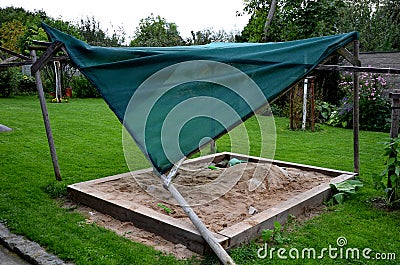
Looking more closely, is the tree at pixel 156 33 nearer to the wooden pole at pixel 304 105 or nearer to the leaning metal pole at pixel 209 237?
the wooden pole at pixel 304 105

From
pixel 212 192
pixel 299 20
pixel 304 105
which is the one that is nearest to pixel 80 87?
pixel 299 20

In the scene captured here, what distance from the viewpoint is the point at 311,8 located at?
10.2 m

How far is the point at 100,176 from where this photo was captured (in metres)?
4.92

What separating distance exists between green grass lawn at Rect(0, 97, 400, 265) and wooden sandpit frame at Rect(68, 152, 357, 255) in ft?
0.41

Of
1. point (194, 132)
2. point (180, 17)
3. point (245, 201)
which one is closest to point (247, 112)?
point (194, 132)

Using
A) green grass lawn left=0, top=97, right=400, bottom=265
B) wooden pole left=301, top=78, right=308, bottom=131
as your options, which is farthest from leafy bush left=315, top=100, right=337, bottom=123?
wooden pole left=301, top=78, right=308, bottom=131

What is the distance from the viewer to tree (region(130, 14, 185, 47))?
16.9 metres

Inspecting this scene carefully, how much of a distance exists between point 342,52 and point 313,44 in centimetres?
79

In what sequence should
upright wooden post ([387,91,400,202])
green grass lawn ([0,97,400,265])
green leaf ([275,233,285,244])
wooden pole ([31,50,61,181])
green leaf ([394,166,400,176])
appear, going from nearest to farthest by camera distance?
green grass lawn ([0,97,400,265]) < green leaf ([275,233,285,244]) < green leaf ([394,166,400,176]) < upright wooden post ([387,91,400,202]) < wooden pole ([31,50,61,181])

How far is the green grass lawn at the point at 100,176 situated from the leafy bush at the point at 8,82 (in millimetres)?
5858

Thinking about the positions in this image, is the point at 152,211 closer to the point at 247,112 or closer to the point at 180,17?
the point at 247,112

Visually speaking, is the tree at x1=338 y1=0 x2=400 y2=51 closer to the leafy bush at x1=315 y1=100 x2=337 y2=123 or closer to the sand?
the leafy bush at x1=315 y1=100 x2=337 y2=123

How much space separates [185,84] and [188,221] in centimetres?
116

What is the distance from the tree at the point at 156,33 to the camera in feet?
55.5
